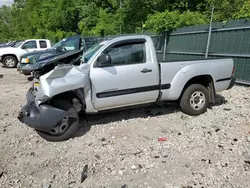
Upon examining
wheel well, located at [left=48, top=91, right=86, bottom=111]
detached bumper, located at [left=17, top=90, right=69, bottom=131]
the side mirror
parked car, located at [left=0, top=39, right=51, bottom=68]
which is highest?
the side mirror

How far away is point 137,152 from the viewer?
3533 millimetres

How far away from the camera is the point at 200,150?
140 inches

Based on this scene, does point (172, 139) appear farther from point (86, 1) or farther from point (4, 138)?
point (86, 1)

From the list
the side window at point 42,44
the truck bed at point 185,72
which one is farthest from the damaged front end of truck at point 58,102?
the side window at point 42,44

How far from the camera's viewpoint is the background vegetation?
11.8 metres

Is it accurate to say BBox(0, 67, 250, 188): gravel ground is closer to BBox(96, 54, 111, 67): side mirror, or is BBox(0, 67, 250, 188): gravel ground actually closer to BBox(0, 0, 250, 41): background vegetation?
BBox(96, 54, 111, 67): side mirror

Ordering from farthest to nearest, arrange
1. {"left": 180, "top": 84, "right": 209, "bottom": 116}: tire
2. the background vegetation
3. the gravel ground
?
the background vegetation
{"left": 180, "top": 84, "right": 209, "bottom": 116}: tire
the gravel ground

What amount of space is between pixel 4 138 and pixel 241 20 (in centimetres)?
749

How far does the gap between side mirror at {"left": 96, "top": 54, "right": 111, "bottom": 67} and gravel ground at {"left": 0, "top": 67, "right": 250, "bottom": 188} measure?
4.39 feet

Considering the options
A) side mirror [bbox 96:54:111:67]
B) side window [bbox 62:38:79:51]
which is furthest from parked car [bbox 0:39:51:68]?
side mirror [bbox 96:54:111:67]

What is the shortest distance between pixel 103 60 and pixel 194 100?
2349 millimetres

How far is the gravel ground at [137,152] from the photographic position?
A: 2.89 metres

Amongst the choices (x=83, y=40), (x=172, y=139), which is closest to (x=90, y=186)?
(x=172, y=139)

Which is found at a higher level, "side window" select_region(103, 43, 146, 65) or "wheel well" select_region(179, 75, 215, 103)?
"side window" select_region(103, 43, 146, 65)
